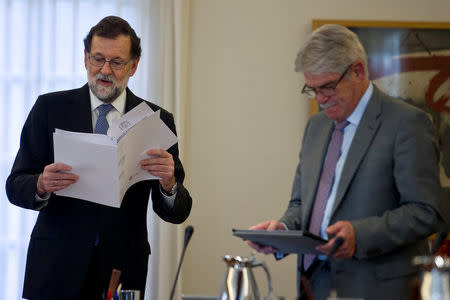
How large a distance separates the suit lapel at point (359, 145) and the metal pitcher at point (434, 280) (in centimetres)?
78

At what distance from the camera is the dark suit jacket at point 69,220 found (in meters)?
2.62

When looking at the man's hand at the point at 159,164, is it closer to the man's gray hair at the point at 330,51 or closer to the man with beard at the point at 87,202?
the man with beard at the point at 87,202

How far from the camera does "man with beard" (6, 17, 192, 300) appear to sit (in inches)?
103

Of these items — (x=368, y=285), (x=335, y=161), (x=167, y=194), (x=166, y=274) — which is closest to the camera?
(x=368, y=285)

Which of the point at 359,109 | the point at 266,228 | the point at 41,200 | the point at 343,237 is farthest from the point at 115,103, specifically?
the point at 343,237

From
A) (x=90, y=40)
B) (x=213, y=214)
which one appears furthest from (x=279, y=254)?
(x=213, y=214)

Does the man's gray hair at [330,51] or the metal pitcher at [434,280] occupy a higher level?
the man's gray hair at [330,51]

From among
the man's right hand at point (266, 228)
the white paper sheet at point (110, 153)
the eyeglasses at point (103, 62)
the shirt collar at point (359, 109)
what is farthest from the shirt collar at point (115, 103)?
the shirt collar at point (359, 109)

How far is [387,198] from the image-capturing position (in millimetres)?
2318

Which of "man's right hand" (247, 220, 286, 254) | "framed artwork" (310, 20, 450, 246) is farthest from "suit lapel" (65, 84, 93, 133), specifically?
"framed artwork" (310, 20, 450, 246)

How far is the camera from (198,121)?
436cm

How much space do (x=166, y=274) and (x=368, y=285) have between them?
7.15 feet

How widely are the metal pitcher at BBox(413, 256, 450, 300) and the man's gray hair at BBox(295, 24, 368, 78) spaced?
100 centimetres

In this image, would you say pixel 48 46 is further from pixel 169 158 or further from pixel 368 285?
pixel 368 285
